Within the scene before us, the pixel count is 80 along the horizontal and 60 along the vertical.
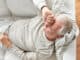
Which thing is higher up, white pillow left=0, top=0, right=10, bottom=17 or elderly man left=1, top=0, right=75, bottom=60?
white pillow left=0, top=0, right=10, bottom=17

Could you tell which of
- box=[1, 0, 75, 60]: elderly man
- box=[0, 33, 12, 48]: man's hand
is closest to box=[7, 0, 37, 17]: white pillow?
box=[1, 0, 75, 60]: elderly man

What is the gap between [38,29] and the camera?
45.1 inches

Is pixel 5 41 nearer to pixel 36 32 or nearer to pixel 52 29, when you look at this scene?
pixel 36 32

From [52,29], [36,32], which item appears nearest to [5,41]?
[36,32]

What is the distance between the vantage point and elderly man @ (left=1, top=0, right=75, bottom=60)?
40.9 inches

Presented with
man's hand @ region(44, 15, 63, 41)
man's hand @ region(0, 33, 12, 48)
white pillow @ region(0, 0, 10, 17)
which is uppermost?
white pillow @ region(0, 0, 10, 17)

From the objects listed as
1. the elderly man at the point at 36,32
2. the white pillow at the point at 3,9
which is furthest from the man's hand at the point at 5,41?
the white pillow at the point at 3,9

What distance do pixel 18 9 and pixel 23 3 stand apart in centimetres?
5

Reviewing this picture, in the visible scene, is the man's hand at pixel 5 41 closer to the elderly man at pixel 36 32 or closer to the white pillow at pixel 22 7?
the elderly man at pixel 36 32

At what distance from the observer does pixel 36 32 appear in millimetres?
1139

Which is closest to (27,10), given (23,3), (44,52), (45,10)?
(23,3)

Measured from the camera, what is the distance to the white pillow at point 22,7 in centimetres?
119

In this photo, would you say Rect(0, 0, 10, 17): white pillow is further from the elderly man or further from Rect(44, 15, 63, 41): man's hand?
Rect(44, 15, 63, 41): man's hand

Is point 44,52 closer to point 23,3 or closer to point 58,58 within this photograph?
point 58,58
